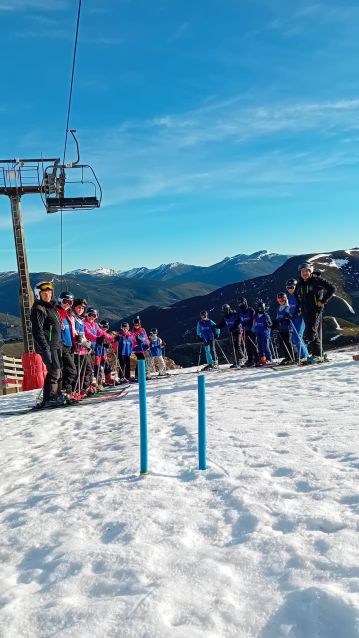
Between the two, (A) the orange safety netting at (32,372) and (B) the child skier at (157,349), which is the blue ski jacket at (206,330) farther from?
(A) the orange safety netting at (32,372)

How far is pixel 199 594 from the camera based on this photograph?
302 centimetres

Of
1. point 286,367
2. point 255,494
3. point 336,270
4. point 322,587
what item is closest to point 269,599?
point 322,587

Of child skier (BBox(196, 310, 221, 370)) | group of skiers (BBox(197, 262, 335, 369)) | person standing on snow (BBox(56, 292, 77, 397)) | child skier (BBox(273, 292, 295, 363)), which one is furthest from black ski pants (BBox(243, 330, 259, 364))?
person standing on snow (BBox(56, 292, 77, 397))

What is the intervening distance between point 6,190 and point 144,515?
2057 cm

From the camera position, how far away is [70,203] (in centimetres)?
2055

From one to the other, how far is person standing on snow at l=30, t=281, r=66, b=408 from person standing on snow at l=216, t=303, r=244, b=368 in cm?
691

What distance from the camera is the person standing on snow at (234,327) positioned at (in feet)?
54.5

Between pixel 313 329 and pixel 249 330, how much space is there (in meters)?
2.68

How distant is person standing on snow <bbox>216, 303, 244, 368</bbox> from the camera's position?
54.5 feet

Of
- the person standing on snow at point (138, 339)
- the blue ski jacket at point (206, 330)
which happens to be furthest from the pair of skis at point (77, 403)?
the blue ski jacket at point (206, 330)

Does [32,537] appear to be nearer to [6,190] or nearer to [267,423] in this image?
[267,423]

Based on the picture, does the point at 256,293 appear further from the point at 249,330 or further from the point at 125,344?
the point at 125,344

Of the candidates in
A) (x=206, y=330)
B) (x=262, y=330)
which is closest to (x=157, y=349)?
(x=206, y=330)

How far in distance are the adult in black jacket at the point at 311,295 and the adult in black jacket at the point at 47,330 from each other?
6911mm
